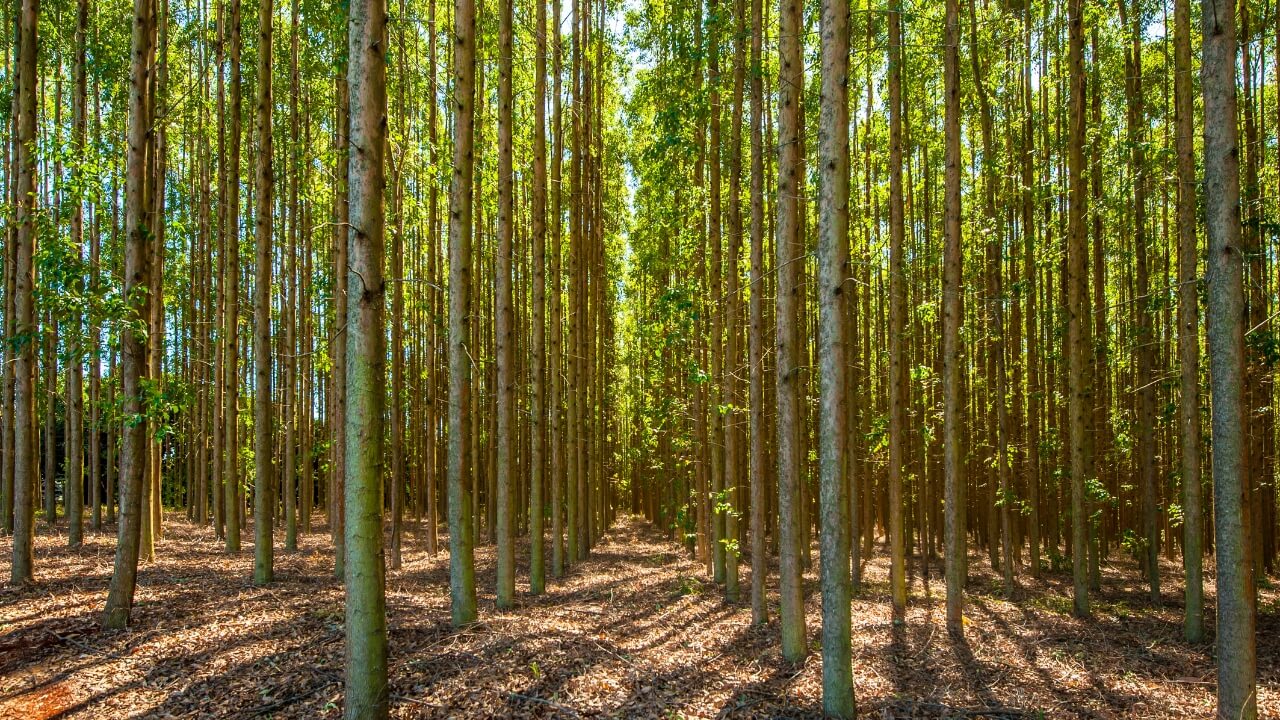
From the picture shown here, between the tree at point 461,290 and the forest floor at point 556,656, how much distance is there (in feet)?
3.16

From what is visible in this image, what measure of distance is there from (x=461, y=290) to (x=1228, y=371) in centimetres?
648

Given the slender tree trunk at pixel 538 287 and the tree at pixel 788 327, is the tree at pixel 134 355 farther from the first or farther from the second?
the tree at pixel 788 327

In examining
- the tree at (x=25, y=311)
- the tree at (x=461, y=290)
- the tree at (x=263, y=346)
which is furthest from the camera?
the tree at (x=263, y=346)

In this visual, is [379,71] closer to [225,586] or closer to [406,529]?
[225,586]

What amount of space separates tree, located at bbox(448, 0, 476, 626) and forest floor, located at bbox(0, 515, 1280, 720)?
96 cm

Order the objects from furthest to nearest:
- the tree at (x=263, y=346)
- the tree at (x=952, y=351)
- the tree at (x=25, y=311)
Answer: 1. the tree at (x=263, y=346)
2. the tree at (x=952, y=351)
3. the tree at (x=25, y=311)

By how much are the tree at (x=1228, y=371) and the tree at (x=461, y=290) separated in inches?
247

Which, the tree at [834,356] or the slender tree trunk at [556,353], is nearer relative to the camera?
the tree at [834,356]

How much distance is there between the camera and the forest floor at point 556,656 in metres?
5.45

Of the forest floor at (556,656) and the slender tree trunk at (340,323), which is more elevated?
the slender tree trunk at (340,323)

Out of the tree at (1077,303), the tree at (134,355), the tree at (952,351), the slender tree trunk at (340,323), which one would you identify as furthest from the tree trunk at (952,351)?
the tree at (134,355)

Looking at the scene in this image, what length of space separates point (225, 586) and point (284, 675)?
3.80m

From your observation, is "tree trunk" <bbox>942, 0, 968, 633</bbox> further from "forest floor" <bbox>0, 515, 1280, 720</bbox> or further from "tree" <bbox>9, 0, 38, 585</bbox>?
"tree" <bbox>9, 0, 38, 585</bbox>

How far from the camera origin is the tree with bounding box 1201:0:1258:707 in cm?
516
